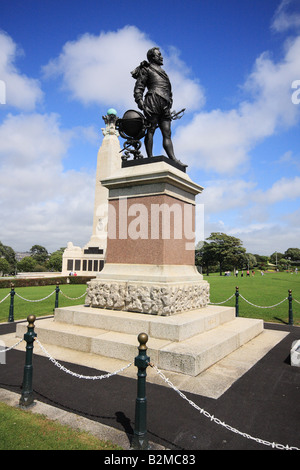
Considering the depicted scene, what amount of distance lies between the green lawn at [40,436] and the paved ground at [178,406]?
0.64ft

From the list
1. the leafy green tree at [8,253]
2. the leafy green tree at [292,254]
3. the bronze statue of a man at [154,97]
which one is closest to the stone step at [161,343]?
the bronze statue of a man at [154,97]

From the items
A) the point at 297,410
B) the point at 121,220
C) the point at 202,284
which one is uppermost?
the point at 121,220

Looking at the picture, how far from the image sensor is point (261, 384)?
493 centimetres

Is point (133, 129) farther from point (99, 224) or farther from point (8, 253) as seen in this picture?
point (8, 253)

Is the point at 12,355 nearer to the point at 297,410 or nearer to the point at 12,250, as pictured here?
the point at 297,410

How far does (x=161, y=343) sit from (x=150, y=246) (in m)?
2.59

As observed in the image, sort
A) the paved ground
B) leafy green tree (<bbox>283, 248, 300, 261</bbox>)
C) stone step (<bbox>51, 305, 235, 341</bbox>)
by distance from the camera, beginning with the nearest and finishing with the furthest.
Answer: the paved ground < stone step (<bbox>51, 305, 235, 341</bbox>) < leafy green tree (<bbox>283, 248, 300, 261</bbox>)

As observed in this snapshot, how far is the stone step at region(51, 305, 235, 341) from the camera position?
607 cm

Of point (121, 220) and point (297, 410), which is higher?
point (121, 220)

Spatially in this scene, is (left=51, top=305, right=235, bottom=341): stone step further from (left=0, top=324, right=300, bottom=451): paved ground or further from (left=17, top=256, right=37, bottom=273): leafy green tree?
(left=17, top=256, right=37, bottom=273): leafy green tree

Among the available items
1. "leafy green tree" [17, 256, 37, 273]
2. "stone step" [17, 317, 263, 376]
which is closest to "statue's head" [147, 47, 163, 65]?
"stone step" [17, 317, 263, 376]

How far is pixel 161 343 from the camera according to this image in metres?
5.81

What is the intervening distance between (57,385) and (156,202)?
4688mm
